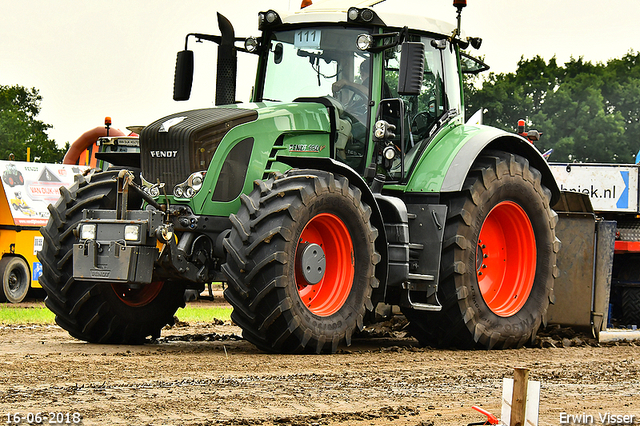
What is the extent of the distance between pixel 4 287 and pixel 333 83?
10.5 metres

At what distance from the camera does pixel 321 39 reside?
9.17 metres

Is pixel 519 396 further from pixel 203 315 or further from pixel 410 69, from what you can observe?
pixel 203 315

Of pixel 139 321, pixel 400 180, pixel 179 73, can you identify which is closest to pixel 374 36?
pixel 400 180

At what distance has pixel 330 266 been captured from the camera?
825 cm

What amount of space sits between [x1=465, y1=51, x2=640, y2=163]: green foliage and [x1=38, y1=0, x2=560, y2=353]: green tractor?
43666mm

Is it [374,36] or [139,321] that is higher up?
[374,36]

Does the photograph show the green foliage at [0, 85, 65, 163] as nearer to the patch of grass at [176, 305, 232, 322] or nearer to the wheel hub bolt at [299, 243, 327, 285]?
the patch of grass at [176, 305, 232, 322]

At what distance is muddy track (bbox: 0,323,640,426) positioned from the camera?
5.10m

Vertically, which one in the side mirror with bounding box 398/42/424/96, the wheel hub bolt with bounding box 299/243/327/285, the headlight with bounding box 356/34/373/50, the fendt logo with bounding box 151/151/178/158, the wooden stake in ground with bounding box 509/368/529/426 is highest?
the headlight with bounding box 356/34/373/50

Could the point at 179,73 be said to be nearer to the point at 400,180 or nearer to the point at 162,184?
the point at 162,184

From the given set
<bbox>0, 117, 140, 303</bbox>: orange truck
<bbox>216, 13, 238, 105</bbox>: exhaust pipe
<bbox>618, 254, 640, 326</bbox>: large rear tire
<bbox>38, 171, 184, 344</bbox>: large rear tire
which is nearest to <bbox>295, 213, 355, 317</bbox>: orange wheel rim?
<bbox>38, 171, 184, 344</bbox>: large rear tire

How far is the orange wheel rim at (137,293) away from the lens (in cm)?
883

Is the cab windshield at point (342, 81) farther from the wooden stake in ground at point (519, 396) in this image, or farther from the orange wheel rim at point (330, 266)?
the wooden stake in ground at point (519, 396)
